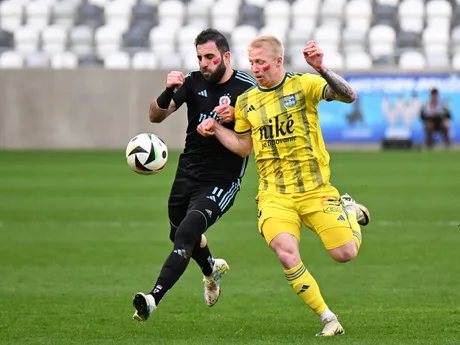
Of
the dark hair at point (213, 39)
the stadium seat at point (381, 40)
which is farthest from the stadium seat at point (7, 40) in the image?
the dark hair at point (213, 39)

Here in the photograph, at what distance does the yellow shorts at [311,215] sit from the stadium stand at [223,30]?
84.1ft

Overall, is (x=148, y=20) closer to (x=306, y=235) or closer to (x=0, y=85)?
(x=0, y=85)

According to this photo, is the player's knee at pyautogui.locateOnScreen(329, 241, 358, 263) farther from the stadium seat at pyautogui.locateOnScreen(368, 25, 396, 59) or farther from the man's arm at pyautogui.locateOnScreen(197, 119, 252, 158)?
the stadium seat at pyautogui.locateOnScreen(368, 25, 396, 59)

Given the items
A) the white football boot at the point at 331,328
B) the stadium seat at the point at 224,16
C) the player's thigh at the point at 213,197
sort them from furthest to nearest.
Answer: the stadium seat at the point at 224,16
the player's thigh at the point at 213,197
the white football boot at the point at 331,328

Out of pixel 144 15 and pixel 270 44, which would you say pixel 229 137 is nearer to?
pixel 270 44

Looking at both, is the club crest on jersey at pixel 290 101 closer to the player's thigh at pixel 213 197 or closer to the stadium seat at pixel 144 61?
the player's thigh at pixel 213 197

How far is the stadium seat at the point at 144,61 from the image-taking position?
33656 mm

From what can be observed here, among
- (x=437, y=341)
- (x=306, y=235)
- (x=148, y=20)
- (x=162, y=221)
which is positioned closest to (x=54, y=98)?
(x=148, y=20)

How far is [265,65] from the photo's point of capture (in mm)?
7176

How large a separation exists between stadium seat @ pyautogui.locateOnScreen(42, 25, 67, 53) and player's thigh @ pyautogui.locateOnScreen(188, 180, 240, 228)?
27.5 meters

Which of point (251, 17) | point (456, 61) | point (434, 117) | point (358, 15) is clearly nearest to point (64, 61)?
point (251, 17)

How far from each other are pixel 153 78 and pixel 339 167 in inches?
419

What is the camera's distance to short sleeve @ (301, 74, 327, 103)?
282 inches

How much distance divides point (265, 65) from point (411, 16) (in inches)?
1161
